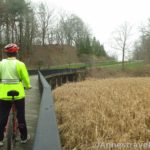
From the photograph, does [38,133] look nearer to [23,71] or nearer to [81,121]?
[23,71]

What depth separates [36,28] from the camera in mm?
72750

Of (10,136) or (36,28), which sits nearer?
(10,136)

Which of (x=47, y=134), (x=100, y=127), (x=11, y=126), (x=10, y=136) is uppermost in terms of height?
(x=47, y=134)

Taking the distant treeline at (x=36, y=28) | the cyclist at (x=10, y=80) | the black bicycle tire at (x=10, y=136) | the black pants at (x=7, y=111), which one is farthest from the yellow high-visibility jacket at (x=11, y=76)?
the distant treeline at (x=36, y=28)

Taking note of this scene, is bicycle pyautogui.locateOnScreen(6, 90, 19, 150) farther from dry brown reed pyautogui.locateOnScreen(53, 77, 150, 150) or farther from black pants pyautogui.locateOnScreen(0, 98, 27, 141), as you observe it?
dry brown reed pyautogui.locateOnScreen(53, 77, 150, 150)

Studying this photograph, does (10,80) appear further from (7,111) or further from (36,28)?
(36,28)

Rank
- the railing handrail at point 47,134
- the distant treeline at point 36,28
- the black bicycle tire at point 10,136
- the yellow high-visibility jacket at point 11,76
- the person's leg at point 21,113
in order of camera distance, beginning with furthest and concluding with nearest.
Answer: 1. the distant treeline at point 36,28
2. the person's leg at point 21,113
3. the yellow high-visibility jacket at point 11,76
4. the black bicycle tire at point 10,136
5. the railing handrail at point 47,134

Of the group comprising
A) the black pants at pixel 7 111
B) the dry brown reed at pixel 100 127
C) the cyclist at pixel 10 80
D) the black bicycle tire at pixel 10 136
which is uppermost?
the cyclist at pixel 10 80

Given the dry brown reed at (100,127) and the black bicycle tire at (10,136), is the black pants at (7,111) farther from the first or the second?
the dry brown reed at (100,127)

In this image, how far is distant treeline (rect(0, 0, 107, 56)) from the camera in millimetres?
61156

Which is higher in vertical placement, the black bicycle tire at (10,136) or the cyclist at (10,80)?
the cyclist at (10,80)

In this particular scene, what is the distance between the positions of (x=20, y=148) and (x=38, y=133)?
7.48ft

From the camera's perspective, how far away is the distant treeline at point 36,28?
61.2 meters

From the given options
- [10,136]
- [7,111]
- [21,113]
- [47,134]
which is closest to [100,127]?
[21,113]
